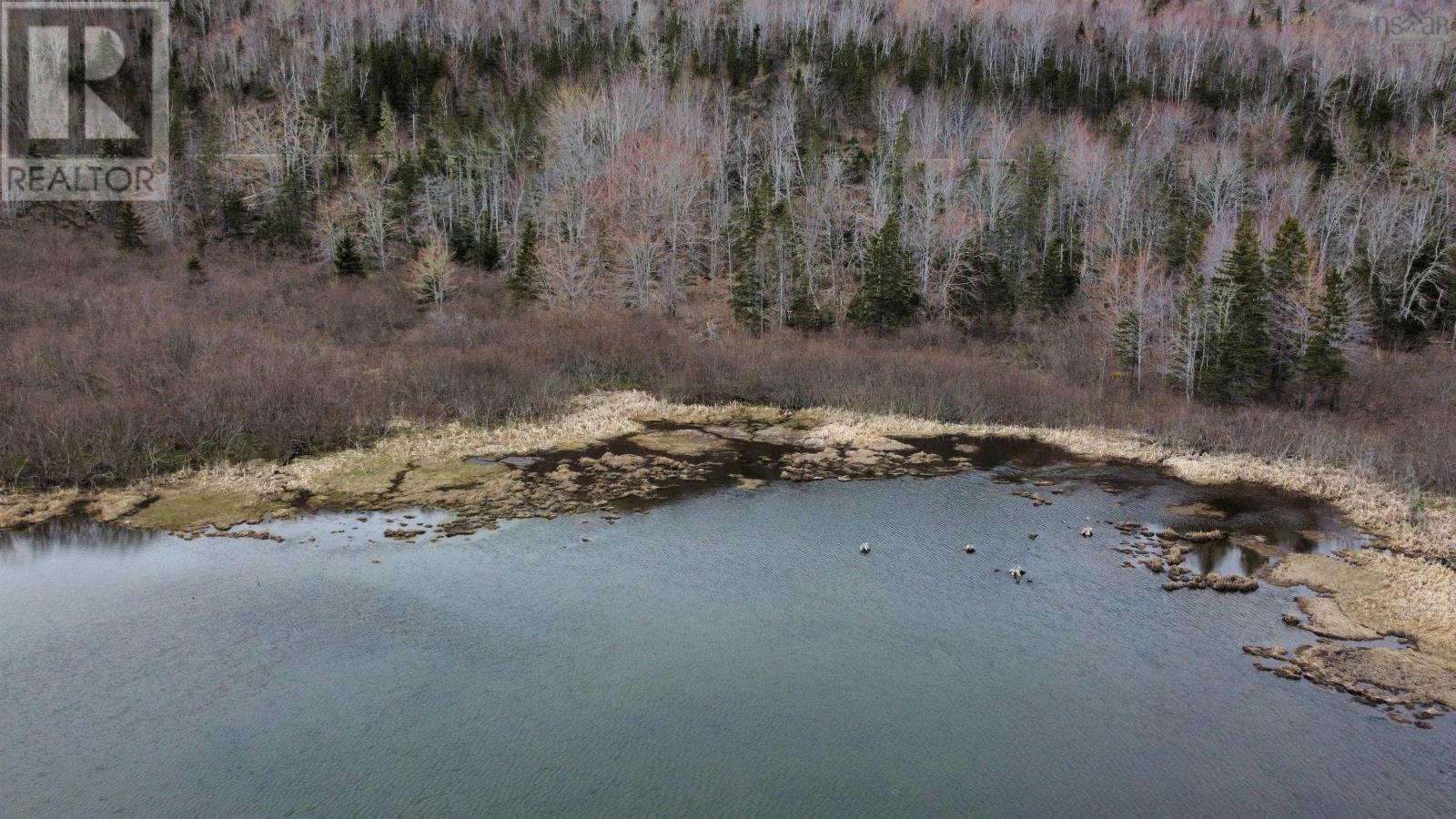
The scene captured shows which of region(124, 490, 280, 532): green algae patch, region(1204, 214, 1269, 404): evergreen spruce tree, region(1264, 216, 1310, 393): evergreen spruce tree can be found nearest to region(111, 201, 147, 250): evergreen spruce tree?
region(124, 490, 280, 532): green algae patch

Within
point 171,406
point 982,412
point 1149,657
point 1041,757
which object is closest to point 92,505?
point 171,406

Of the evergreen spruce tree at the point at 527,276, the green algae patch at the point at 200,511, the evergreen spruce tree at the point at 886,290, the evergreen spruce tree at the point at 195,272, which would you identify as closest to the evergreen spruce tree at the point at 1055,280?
the evergreen spruce tree at the point at 886,290

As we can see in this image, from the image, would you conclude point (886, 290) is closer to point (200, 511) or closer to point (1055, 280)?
point (1055, 280)

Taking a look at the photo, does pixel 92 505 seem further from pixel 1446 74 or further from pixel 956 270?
pixel 1446 74

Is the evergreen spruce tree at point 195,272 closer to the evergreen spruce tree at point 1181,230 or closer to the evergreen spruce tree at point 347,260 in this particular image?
the evergreen spruce tree at point 347,260

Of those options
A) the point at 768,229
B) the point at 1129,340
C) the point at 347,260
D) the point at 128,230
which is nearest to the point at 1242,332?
the point at 1129,340

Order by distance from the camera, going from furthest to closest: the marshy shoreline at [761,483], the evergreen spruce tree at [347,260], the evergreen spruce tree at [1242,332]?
1. the evergreen spruce tree at [347,260]
2. the evergreen spruce tree at [1242,332]
3. the marshy shoreline at [761,483]
